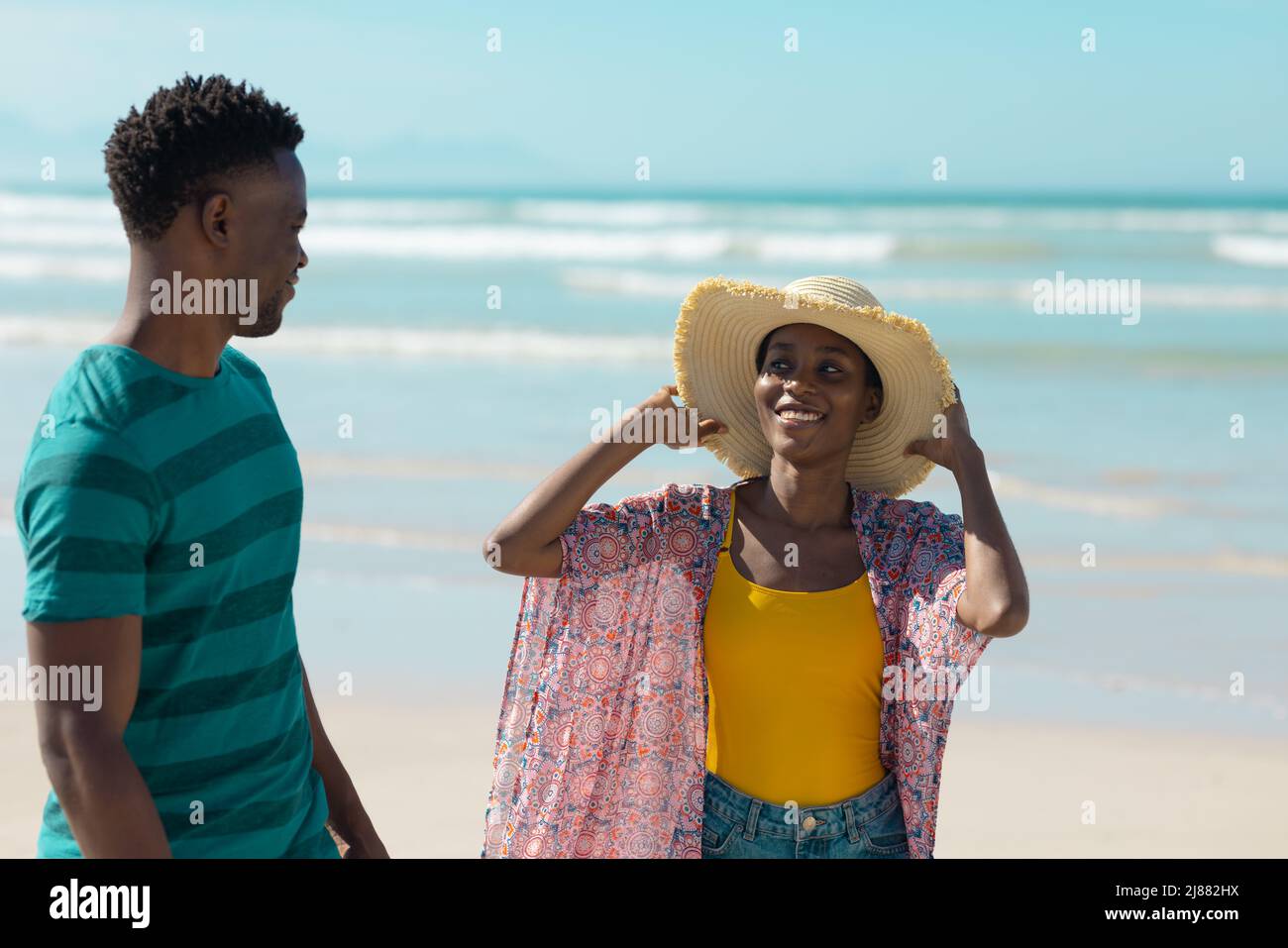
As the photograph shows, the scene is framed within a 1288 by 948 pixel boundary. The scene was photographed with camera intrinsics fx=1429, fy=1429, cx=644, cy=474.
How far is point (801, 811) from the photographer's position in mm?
3053

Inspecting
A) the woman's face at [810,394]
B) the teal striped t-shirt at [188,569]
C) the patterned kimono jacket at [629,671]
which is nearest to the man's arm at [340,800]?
the teal striped t-shirt at [188,569]

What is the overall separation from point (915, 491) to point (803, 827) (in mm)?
6186

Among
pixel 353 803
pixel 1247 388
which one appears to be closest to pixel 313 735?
pixel 353 803

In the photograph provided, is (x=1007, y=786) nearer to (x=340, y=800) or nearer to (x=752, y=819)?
(x=752, y=819)

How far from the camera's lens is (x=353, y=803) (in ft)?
9.27

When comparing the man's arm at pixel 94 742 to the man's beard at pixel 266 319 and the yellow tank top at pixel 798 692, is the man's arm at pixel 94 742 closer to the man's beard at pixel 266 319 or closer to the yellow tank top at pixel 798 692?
the man's beard at pixel 266 319

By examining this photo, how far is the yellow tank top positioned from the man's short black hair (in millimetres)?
1463

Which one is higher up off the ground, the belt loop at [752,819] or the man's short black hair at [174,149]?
the man's short black hair at [174,149]

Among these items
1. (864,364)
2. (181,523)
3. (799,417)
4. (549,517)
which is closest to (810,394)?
(799,417)

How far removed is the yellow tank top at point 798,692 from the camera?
3094mm

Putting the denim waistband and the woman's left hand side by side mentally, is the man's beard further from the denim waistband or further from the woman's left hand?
the woman's left hand

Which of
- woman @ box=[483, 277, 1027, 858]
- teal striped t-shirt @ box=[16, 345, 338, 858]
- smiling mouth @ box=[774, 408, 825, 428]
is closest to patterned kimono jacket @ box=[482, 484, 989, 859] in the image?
woman @ box=[483, 277, 1027, 858]
